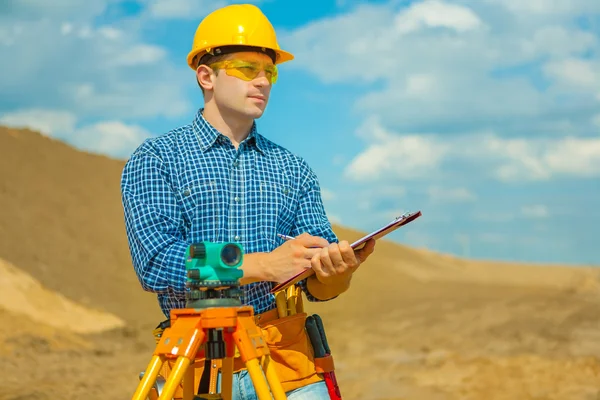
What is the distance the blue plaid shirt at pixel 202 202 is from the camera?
297 centimetres

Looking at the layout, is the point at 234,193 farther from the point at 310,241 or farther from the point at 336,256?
the point at 336,256

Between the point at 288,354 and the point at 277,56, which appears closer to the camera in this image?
the point at 288,354

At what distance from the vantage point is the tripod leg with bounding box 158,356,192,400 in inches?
94.8

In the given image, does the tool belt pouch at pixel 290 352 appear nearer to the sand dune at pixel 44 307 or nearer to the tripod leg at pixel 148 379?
the tripod leg at pixel 148 379

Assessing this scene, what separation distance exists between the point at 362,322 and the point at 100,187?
1057cm

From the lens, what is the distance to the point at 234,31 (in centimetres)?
320

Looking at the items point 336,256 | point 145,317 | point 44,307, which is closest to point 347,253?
point 336,256

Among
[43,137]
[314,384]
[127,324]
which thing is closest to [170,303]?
[314,384]

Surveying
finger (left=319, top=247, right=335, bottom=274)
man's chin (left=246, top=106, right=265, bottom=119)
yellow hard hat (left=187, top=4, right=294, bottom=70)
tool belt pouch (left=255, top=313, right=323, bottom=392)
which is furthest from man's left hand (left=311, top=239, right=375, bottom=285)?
yellow hard hat (left=187, top=4, right=294, bottom=70)

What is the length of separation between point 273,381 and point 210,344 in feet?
0.75

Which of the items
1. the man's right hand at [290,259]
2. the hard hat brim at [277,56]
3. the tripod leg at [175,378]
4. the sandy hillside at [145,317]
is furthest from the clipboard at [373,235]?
the sandy hillside at [145,317]

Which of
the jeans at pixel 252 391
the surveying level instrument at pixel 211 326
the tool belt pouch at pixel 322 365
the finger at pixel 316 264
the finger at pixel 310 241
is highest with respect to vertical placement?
the finger at pixel 310 241

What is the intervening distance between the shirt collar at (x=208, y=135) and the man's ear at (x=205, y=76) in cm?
13

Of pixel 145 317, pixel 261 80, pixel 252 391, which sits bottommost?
pixel 252 391
